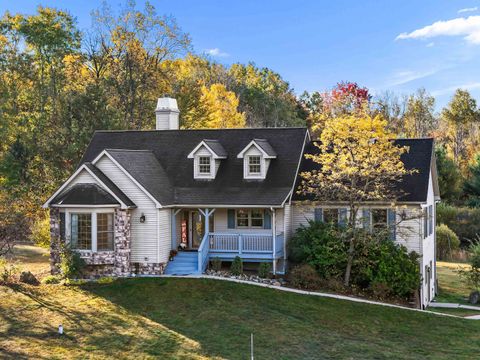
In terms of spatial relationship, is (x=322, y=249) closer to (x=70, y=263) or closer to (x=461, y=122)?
(x=70, y=263)

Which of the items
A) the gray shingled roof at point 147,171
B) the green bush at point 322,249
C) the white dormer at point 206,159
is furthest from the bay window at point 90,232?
the green bush at point 322,249

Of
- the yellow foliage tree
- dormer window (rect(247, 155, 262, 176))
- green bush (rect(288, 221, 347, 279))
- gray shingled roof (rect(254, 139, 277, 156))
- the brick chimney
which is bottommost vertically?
green bush (rect(288, 221, 347, 279))

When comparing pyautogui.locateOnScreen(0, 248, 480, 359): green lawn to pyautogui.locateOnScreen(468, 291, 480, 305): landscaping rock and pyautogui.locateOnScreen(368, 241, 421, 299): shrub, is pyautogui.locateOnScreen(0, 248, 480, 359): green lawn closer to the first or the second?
pyautogui.locateOnScreen(368, 241, 421, 299): shrub

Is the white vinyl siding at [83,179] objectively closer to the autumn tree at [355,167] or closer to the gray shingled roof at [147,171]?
the gray shingled roof at [147,171]

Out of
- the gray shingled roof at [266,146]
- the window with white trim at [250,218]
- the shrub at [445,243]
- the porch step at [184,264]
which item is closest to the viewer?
the porch step at [184,264]

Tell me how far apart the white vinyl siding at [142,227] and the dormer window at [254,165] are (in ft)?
16.7

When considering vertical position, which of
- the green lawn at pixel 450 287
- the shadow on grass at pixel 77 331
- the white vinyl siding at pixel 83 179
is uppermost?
the white vinyl siding at pixel 83 179

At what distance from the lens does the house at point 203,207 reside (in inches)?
977

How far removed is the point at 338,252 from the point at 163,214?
26.0ft

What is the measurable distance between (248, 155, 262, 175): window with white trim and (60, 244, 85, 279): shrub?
876cm

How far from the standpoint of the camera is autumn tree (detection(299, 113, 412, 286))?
24.1 meters

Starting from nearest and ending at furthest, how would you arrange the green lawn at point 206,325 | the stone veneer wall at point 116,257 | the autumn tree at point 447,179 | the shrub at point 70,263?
the green lawn at point 206,325
the shrub at point 70,263
the stone veneer wall at point 116,257
the autumn tree at point 447,179

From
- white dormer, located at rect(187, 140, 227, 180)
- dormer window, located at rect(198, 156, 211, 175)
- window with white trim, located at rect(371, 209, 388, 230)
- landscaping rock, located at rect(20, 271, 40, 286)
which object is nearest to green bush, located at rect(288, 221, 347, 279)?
Result: window with white trim, located at rect(371, 209, 388, 230)

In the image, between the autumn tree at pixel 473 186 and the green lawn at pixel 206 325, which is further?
the autumn tree at pixel 473 186
